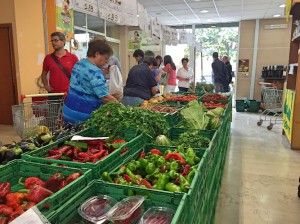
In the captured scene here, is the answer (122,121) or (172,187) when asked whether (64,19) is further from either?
(172,187)

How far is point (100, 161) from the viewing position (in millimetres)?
1434

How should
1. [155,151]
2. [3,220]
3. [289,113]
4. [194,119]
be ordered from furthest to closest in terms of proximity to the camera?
[289,113]
[194,119]
[155,151]
[3,220]

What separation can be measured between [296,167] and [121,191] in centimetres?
361

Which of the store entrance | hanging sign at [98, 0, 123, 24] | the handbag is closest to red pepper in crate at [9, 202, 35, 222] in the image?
hanging sign at [98, 0, 123, 24]

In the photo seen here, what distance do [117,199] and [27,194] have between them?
404mm

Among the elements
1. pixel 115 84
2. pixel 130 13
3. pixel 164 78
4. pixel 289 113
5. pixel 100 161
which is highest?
pixel 130 13

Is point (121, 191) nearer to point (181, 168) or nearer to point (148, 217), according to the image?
point (148, 217)

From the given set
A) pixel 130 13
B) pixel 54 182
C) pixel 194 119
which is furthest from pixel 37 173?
pixel 130 13

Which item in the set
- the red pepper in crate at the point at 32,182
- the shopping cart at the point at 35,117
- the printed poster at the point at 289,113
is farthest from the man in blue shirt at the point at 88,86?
the printed poster at the point at 289,113

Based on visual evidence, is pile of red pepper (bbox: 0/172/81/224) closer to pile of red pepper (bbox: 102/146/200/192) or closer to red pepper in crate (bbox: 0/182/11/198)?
red pepper in crate (bbox: 0/182/11/198)

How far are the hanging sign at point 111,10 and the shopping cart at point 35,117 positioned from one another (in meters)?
1.32

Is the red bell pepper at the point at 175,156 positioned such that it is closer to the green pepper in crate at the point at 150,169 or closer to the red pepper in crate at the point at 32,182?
the green pepper in crate at the point at 150,169

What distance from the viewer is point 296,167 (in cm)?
399

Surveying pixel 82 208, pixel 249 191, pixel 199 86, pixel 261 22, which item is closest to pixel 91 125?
pixel 82 208
